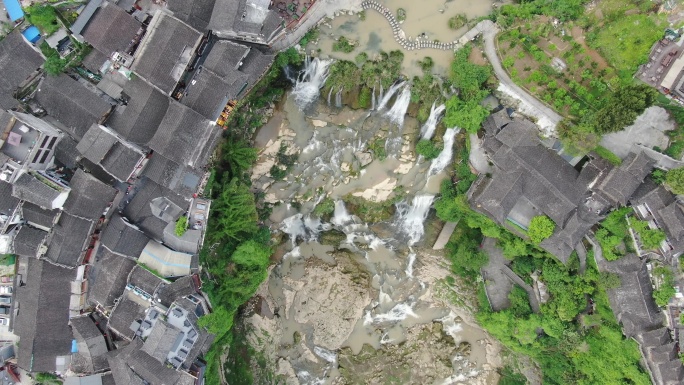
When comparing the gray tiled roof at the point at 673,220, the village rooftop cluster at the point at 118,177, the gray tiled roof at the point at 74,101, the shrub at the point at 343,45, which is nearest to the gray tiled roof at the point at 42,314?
the village rooftop cluster at the point at 118,177

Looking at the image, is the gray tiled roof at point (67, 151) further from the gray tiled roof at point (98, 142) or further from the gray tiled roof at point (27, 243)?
the gray tiled roof at point (27, 243)

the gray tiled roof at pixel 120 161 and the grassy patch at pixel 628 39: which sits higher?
the grassy patch at pixel 628 39

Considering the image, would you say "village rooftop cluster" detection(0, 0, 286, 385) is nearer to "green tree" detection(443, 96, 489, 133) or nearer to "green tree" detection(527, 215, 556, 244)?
"green tree" detection(443, 96, 489, 133)

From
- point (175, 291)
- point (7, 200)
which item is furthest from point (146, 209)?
point (7, 200)

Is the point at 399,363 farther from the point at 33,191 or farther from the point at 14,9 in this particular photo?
the point at 14,9

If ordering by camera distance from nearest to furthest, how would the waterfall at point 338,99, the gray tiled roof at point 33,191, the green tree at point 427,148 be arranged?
1. the gray tiled roof at point 33,191
2. the green tree at point 427,148
3. the waterfall at point 338,99

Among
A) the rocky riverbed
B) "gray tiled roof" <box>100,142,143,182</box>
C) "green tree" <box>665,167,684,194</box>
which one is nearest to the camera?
"green tree" <box>665,167,684,194</box>

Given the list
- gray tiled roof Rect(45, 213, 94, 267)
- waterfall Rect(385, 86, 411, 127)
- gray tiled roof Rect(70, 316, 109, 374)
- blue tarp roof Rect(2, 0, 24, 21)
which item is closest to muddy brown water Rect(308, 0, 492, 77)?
waterfall Rect(385, 86, 411, 127)
